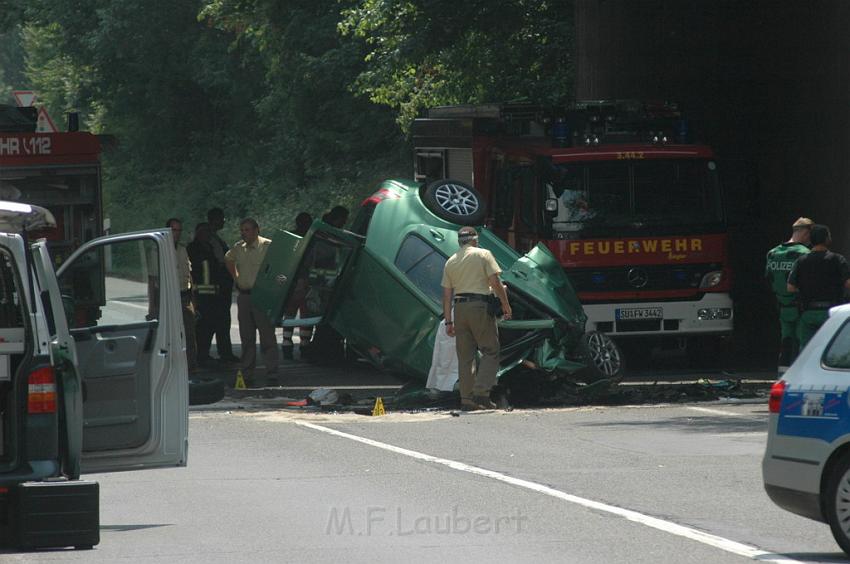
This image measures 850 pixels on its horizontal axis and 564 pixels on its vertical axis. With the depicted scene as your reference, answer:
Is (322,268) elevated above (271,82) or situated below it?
below

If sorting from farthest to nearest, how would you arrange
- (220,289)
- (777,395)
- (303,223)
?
1. (303,223)
2. (220,289)
3. (777,395)

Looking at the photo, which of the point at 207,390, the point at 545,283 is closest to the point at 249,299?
the point at 545,283

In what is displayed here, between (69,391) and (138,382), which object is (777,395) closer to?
(138,382)

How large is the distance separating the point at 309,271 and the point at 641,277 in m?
4.30

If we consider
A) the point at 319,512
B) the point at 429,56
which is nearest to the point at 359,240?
the point at 319,512

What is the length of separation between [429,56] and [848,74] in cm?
949

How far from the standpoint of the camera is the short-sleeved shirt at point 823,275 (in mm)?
15805

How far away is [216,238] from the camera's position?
68.5 feet

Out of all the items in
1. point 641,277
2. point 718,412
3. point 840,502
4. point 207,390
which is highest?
point 641,277

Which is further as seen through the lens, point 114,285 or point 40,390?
point 114,285

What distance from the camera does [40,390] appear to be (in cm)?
834

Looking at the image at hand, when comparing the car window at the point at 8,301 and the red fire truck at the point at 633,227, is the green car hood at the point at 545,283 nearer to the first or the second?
the red fire truck at the point at 633,227

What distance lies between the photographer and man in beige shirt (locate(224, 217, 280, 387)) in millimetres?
19031

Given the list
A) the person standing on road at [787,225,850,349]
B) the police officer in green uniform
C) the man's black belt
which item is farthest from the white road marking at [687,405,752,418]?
the man's black belt
